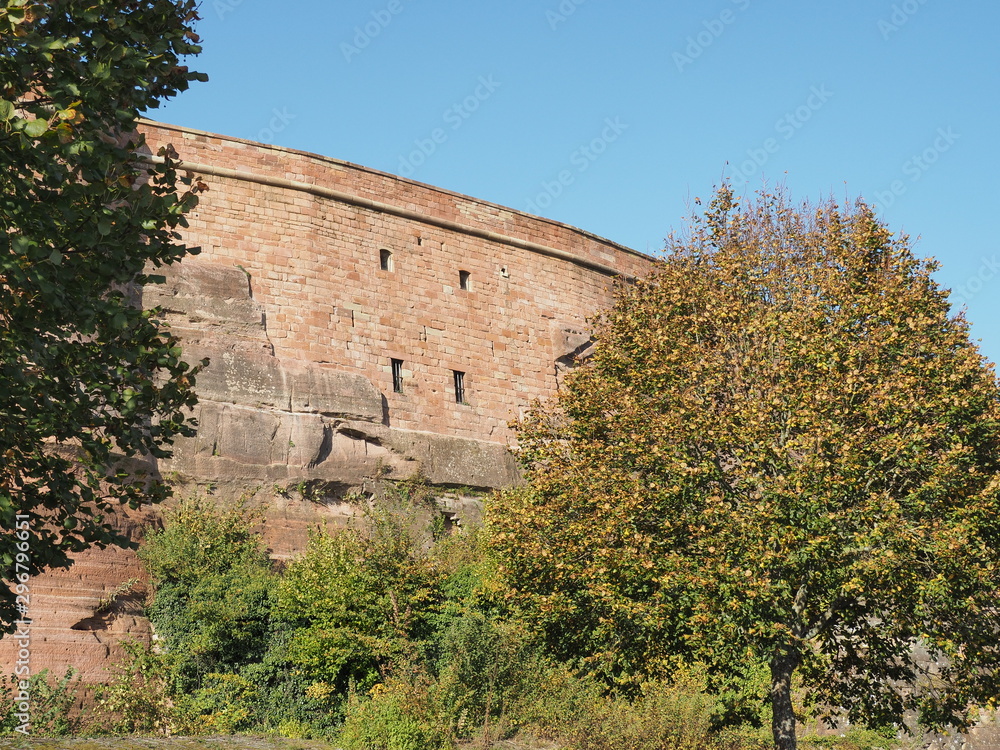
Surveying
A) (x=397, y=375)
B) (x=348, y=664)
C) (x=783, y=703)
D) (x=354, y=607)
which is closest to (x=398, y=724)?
(x=348, y=664)

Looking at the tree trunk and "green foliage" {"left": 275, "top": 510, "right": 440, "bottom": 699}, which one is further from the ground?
"green foliage" {"left": 275, "top": 510, "right": 440, "bottom": 699}

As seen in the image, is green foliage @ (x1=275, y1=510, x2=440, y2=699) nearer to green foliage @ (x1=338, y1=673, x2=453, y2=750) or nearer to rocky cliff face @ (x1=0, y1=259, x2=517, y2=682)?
green foliage @ (x1=338, y1=673, x2=453, y2=750)

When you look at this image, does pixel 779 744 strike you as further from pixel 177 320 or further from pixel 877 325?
Result: pixel 177 320

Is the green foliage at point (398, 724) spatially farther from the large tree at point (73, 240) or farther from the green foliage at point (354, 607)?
the large tree at point (73, 240)

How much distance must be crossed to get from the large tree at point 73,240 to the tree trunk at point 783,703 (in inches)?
313

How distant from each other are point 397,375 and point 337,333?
159 centimetres

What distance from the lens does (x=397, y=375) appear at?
74.9ft

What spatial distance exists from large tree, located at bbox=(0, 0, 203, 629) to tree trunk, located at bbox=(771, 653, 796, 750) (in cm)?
794

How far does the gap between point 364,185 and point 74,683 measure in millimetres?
12452

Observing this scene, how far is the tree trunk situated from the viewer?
12875mm

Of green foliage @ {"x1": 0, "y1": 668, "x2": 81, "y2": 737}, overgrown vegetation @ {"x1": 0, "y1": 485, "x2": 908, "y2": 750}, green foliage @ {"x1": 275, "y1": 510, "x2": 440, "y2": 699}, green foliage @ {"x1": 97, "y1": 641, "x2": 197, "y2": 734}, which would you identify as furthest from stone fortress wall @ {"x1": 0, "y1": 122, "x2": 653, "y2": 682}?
green foliage @ {"x1": 275, "y1": 510, "x2": 440, "y2": 699}

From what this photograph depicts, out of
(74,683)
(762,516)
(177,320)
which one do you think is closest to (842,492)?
(762,516)

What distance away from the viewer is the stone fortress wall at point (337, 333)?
19188mm

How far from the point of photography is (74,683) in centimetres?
1533
